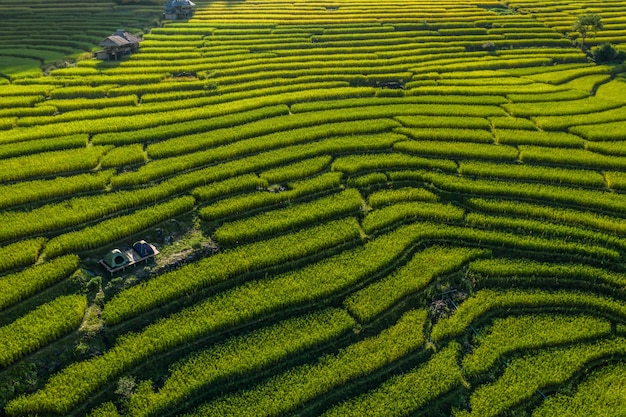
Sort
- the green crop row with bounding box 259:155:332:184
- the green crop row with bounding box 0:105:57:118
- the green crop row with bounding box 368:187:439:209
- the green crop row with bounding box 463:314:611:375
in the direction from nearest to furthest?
Result: the green crop row with bounding box 463:314:611:375 → the green crop row with bounding box 368:187:439:209 → the green crop row with bounding box 259:155:332:184 → the green crop row with bounding box 0:105:57:118

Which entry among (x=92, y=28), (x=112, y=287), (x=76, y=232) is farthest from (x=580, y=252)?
(x=92, y=28)

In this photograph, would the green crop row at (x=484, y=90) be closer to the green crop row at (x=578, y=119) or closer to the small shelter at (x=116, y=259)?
the green crop row at (x=578, y=119)

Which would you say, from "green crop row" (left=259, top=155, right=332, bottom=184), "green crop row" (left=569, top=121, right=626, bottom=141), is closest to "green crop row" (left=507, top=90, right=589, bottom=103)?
"green crop row" (left=569, top=121, right=626, bottom=141)

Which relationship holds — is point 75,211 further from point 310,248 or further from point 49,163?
point 310,248

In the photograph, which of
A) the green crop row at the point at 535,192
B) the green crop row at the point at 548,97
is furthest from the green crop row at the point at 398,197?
the green crop row at the point at 548,97

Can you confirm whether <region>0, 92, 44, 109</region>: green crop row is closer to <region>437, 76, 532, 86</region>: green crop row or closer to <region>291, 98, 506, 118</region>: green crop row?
<region>291, 98, 506, 118</region>: green crop row

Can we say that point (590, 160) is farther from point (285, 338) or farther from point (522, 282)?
point (285, 338)
